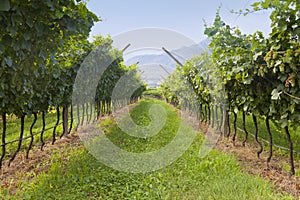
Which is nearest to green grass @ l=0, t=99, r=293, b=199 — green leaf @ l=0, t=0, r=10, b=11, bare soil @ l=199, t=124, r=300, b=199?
bare soil @ l=199, t=124, r=300, b=199

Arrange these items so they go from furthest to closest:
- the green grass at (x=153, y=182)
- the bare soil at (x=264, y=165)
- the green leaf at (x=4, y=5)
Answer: the bare soil at (x=264, y=165)
the green grass at (x=153, y=182)
the green leaf at (x=4, y=5)

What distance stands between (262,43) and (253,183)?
6.32 feet

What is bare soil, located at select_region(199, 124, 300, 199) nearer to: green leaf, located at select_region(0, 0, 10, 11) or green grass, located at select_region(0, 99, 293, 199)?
green grass, located at select_region(0, 99, 293, 199)

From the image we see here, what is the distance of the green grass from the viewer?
10.7 feet

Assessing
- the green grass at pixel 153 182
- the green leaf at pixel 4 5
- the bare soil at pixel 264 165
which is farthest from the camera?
A: the bare soil at pixel 264 165

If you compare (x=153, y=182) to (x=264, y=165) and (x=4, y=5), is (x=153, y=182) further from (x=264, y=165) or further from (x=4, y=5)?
(x=4, y=5)

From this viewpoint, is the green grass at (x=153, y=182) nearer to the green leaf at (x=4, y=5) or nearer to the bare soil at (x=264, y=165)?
the bare soil at (x=264, y=165)

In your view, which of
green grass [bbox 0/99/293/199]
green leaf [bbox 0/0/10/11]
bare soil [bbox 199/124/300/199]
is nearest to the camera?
green leaf [bbox 0/0/10/11]

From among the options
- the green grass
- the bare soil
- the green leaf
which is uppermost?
the green leaf

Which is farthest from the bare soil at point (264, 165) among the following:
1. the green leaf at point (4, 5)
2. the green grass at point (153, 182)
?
the green leaf at point (4, 5)

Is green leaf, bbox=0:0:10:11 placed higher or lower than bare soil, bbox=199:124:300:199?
higher

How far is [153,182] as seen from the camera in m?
3.79

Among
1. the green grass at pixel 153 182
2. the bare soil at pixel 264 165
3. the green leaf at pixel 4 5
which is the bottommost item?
the green grass at pixel 153 182

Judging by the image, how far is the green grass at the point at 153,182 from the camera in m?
3.25
